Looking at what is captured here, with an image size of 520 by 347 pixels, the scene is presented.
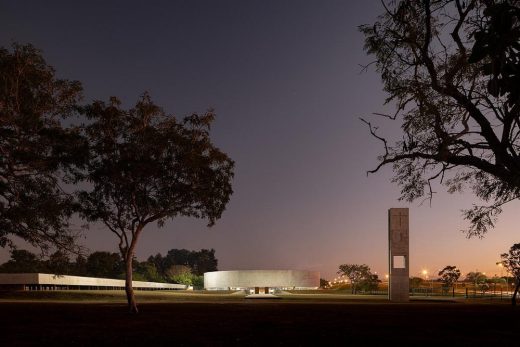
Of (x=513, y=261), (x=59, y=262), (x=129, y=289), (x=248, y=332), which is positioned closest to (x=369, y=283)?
(x=513, y=261)

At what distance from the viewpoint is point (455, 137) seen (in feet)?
38.2

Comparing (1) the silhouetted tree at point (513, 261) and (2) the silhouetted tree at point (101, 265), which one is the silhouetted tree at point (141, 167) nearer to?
(1) the silhouetted tree at point (513, 261)

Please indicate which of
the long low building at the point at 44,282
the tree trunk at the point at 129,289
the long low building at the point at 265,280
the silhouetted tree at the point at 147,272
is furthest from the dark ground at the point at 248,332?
the silhouetted tree at the point at 147,272

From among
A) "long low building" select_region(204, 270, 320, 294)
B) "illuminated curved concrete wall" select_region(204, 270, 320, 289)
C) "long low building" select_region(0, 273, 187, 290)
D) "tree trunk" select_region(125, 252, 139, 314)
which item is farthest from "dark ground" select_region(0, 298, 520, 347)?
"illuminated curved concrete wall" select_region(204, 270, 320, 289)

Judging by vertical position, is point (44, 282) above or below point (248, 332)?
below

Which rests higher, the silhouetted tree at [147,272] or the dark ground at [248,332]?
the dark ground at [248,332]

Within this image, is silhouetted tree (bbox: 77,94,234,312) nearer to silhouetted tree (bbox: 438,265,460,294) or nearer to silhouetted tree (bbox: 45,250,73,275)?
silhouetted tree (bbox: 45,250,73,275)

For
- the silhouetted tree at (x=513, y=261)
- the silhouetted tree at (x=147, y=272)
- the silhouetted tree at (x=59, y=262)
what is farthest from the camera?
the silhouetted tree at (x=147, y=272)

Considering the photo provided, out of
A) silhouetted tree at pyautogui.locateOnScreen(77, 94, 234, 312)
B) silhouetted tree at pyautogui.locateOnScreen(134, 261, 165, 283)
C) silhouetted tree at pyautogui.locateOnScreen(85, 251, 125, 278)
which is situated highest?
silhouetted tree at pyautogui.locateOnScreen(77, 94, 234, 312)

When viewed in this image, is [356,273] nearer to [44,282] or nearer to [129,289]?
Result: [44,282]

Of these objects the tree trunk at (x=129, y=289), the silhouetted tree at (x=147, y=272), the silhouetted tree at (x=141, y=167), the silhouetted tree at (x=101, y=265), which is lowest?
the silhouetted tree at (x=147, y=272)

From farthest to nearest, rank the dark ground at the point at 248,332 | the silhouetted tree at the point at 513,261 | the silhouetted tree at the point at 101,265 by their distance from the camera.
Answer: the silhouetted tree at the point at 101,265
the silhouetted tree at the point at 513,261
the dark ground at the point at 248,332

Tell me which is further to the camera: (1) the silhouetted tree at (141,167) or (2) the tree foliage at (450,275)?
(2) the tree foliage at (450,275)

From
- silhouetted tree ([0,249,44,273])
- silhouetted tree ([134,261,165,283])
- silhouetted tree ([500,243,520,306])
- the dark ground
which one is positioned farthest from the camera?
silhouetted tree ([134,261,165,283])
